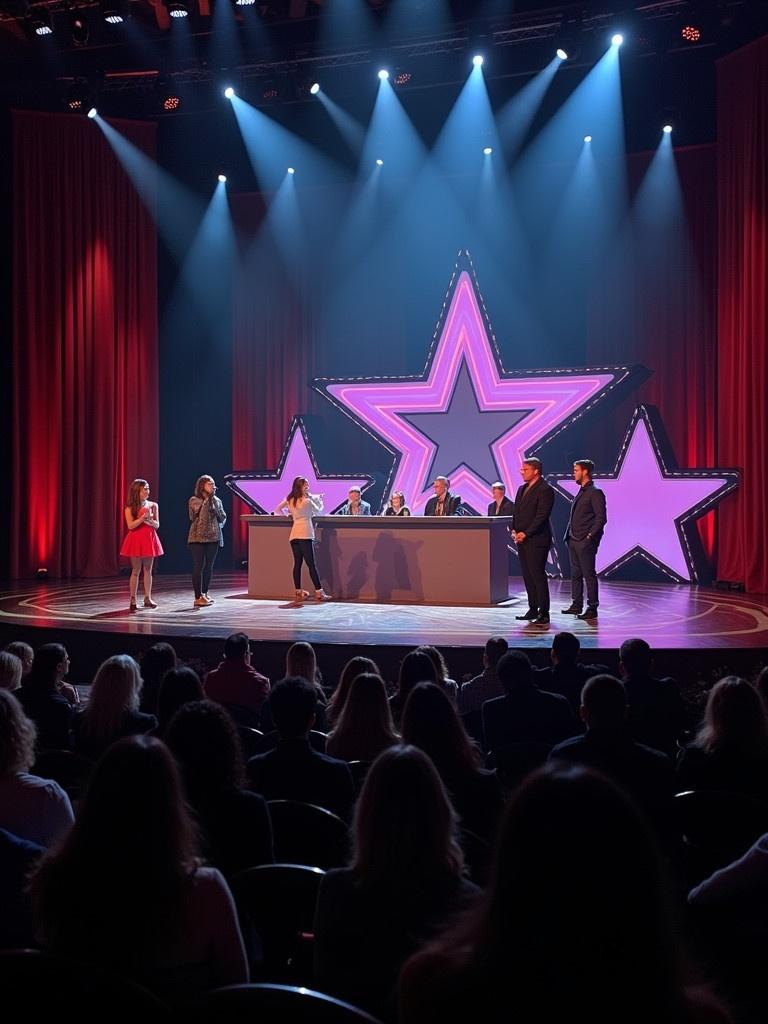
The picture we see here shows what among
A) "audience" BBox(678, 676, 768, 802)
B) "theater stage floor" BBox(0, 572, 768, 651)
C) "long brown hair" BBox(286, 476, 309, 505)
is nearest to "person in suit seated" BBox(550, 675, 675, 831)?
"audience" BBox(678, 676, 768, 802)

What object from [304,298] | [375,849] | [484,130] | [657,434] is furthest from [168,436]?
[375,849]

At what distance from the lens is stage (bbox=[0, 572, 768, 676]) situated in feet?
24.0

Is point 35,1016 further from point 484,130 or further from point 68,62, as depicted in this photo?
point 484,130

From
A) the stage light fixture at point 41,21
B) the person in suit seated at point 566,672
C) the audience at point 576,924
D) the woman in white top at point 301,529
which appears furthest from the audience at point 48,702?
the stage light fixture at point 41,21

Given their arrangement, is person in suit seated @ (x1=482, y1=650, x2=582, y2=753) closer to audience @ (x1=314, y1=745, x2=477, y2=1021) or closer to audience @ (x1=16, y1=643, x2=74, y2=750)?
audience @ (x1=16, y1=643, x2=74, y2=750)

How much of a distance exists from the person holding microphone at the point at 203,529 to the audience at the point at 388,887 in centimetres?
825

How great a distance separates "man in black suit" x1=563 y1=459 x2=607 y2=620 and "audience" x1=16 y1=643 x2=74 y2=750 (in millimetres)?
5607

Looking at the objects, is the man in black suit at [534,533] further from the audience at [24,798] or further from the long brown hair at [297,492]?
the audience at [24,798]

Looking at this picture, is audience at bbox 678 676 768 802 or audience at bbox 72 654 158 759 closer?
audience at bbox 678 676 768 802

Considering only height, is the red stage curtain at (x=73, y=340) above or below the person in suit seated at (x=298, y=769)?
above

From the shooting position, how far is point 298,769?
3211mm

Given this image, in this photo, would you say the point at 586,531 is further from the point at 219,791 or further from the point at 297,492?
the point at 219,791

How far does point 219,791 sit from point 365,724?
1133mm

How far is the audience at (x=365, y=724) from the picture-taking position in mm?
3666
